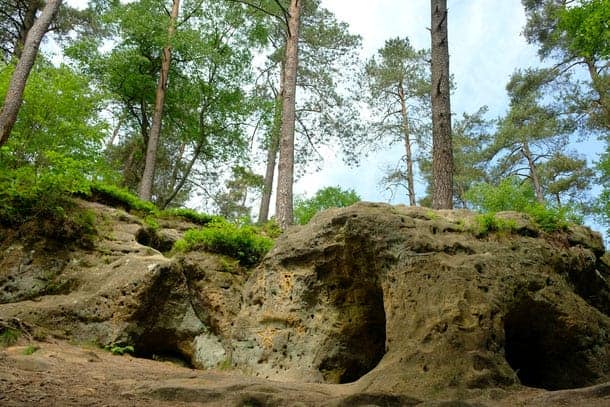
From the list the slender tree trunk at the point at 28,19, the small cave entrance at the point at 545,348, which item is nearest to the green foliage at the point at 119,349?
the small cave entrance at the point at 545,348

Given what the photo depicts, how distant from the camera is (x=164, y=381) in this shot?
5.10 meters

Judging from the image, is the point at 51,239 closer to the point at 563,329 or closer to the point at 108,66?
the point at 563,329

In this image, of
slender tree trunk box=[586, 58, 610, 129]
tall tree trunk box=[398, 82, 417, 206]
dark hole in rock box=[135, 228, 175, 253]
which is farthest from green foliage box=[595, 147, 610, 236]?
dark hole in rock box=[135, 228, 175, 253]

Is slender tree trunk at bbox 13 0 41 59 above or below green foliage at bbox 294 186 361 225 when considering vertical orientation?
above

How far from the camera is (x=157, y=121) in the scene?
58.7ft

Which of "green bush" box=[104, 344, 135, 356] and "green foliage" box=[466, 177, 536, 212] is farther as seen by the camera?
"green foliage" box=[466, 177, 536, 212]

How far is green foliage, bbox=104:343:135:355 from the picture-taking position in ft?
24.1

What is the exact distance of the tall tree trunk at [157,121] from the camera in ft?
55.1

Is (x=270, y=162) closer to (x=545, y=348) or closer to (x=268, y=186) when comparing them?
(x=268, y=186)

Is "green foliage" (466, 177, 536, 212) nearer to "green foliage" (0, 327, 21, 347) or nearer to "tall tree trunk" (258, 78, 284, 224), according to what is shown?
"tall tree trunk" (258, 78, 284, 224)

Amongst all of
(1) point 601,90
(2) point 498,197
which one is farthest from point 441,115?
(1) point 601,90

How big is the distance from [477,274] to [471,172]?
2541cm

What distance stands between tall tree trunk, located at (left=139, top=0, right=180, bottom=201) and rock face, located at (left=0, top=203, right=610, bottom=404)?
7120mm

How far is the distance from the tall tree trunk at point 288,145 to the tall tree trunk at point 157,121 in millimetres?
6114
